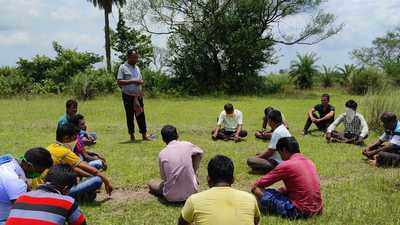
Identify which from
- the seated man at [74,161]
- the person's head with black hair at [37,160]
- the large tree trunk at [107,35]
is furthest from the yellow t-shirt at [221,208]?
the large tree trunk at [107,35]

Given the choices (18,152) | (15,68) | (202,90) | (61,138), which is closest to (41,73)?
(15,68)

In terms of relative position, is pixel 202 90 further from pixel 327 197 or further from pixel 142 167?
pixel 327 197

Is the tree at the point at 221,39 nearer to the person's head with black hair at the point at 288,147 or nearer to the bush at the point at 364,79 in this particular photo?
the bush at the point at 364,79

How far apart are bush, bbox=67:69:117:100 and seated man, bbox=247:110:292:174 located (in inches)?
760

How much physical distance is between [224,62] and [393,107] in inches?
771

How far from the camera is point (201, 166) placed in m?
9.12

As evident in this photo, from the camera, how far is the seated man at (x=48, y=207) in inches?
151

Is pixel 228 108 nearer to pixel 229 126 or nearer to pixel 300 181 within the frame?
pixel 229 126

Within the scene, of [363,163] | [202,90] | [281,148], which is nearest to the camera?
[281,148]

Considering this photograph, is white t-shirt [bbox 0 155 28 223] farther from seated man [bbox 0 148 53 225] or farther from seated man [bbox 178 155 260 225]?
seated man [bbox 178 155 260 225]

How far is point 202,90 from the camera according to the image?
105ft

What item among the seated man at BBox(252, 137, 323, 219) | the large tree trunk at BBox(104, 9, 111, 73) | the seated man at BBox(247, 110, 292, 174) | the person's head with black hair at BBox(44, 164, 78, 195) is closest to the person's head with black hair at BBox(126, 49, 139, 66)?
the seated man at BBox(247, 110, 292, 174)

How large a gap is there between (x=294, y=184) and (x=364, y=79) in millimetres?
28550

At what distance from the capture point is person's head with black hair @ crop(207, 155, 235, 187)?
4.07 meters
